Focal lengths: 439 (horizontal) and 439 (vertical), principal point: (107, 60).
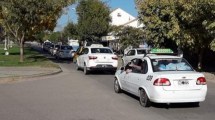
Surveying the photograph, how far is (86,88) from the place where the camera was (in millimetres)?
17000

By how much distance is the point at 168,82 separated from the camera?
452 inches

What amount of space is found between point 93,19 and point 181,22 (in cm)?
4148

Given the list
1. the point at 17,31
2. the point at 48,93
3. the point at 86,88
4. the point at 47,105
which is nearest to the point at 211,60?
the point at 17,31

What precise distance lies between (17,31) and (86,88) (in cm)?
1933

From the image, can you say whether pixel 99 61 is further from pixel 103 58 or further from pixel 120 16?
pixel 120 16

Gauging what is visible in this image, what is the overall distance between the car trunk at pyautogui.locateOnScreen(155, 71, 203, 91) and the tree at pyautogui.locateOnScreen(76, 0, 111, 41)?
55.5 metres

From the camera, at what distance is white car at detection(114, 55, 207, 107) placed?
1146 centimetres

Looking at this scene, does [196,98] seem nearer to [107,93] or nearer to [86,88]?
[107,93]

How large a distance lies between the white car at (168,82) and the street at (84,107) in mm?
316

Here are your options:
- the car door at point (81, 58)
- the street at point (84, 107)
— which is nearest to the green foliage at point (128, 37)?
the car door at point (81, 58)

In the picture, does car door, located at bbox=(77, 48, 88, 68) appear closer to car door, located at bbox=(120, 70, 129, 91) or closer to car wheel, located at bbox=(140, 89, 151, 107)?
car door, located at bbox=(120, 70, 129, 91)

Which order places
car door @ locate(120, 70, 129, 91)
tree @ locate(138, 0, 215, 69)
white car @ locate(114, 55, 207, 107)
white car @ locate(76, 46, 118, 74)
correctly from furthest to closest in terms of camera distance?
1. white car @ locate(76, 46, 118, 74)
2. tree @ locate(138, 0, 215, 69)
3. car door @ locate(120, 70, 129, 91)
4. white car @ locate(114, 55, 207, 107)

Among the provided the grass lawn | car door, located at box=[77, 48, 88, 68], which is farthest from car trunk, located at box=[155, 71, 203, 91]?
the grass lawn

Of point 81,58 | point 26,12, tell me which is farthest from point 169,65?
point 26,12
